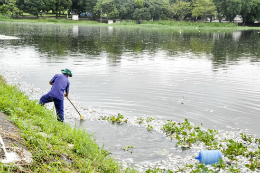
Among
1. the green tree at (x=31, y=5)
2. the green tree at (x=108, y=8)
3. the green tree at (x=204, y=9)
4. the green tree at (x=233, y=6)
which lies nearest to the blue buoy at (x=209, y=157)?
the green tree at (x=31, y=5)

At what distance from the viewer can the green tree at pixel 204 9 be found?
119 m

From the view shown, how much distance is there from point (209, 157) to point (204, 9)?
120938 mm

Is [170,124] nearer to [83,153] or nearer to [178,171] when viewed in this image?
[178,171]

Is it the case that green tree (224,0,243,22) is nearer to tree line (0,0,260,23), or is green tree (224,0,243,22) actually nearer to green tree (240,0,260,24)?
tree line (0,0,260,23)

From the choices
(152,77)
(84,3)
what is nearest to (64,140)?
(152,77)

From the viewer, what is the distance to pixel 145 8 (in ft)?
402

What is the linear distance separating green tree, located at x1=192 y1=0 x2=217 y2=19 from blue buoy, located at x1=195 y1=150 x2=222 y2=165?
120 metres

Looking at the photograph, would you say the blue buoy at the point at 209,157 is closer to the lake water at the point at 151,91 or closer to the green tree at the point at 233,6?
the lake water at the point at 151,91

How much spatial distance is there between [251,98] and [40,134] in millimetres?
11605

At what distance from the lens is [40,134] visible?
22.1 ft

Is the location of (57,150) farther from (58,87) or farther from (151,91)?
(151,91)

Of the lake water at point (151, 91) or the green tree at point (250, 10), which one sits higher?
the green tree at point (250, 10)

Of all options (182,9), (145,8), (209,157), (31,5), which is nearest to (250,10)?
(182,9)

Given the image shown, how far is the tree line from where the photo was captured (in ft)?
360
